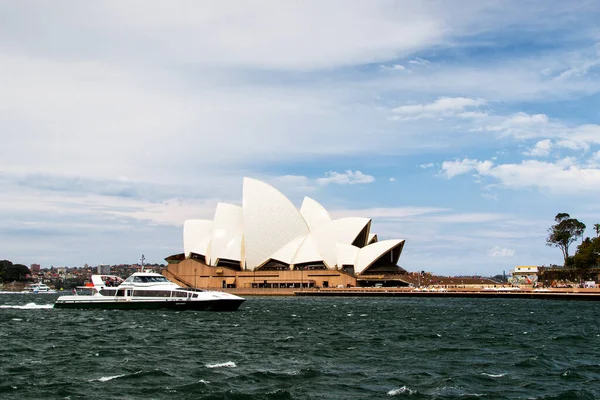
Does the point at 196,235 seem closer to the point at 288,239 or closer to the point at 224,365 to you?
the point at 288,239

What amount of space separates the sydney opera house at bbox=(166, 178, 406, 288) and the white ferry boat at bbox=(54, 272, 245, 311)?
58.9 metres

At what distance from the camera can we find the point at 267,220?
123 metres

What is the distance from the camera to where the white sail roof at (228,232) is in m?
131

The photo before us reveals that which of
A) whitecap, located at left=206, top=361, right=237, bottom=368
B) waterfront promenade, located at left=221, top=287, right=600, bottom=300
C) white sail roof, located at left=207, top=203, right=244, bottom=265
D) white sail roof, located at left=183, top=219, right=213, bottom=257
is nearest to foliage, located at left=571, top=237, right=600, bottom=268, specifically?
waterfront promenade, located at left=221, top=287, right=600, bottom=300

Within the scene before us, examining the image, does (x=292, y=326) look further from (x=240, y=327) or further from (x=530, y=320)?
(x=530, y=320)

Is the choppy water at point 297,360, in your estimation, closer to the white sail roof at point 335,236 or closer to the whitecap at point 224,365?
the whitecap at point 224,365

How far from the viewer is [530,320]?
53250 millimetres

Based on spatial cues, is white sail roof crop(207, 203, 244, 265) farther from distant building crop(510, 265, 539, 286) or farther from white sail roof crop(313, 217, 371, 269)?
distant building crop(510, 265, 539, 286)

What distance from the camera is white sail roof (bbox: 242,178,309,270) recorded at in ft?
400

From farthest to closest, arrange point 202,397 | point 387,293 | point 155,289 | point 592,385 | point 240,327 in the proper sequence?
point 387,293, point 155,289, point 240,327, point 592,385, point 202,397

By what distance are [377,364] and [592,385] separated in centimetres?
836

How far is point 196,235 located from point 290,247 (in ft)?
79.7

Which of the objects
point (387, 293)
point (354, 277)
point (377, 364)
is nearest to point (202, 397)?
point (377, 364)

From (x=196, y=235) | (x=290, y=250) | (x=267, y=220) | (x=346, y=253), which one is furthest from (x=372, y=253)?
(x=196, y=235)
